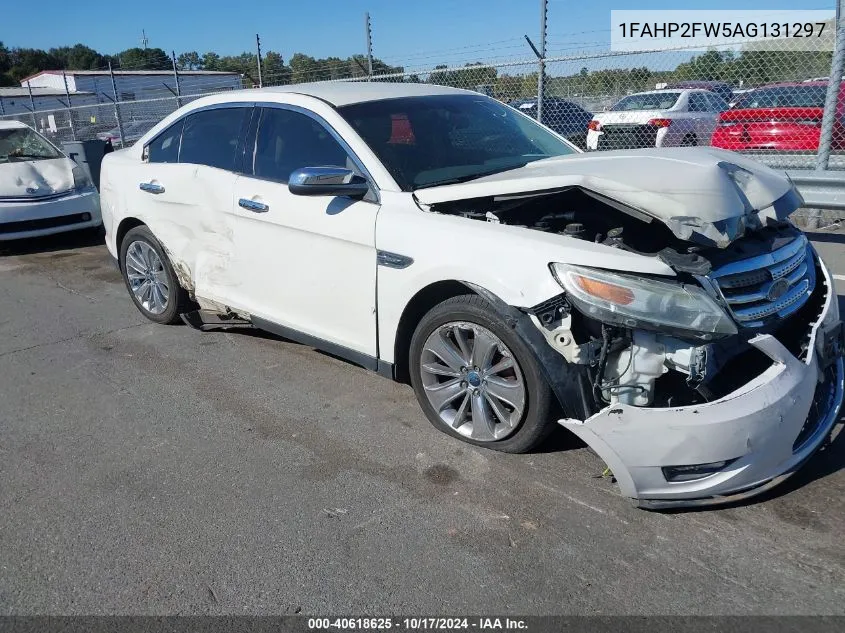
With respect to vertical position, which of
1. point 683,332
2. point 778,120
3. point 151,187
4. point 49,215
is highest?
point 778,120

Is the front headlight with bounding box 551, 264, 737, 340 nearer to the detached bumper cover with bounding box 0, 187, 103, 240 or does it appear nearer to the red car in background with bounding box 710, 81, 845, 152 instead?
the red car in background with bounding box 710, 81, 845, 152

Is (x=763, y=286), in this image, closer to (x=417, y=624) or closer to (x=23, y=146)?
(x=417, y=624)

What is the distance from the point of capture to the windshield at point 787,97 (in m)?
8.72

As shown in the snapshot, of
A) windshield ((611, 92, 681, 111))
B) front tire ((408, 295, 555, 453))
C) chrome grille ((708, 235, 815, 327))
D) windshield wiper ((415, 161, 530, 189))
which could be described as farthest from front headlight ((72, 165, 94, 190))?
chrome grille ((708, 235, 815, 327))

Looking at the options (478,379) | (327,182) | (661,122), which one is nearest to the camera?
(478,379)

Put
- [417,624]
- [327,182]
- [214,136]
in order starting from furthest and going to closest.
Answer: [214,136], [327,182], [417,624]

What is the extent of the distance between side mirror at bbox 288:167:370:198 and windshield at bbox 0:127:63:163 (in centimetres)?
700

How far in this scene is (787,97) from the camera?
9.25 metres

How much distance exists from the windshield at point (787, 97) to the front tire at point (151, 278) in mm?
7716

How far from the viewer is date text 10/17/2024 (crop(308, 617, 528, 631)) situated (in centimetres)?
238

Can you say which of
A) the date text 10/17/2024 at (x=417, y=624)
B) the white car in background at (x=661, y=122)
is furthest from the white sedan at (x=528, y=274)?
the white car in background at (x=661, y=122)

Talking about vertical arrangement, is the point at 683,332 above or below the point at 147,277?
above

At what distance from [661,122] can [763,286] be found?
27.3 feet

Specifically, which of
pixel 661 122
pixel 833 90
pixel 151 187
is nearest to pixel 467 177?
pixel 151 187
